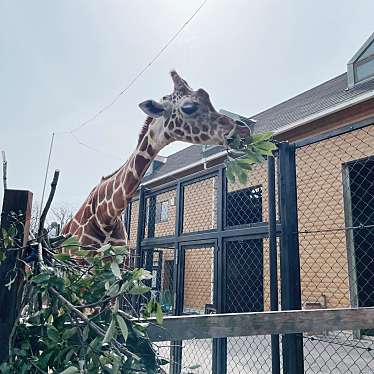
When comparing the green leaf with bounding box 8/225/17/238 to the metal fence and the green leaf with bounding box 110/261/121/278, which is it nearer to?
the green leaf with bounding box 110/261/121/278

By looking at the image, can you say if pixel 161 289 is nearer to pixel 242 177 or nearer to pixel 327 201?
pixel 242 177

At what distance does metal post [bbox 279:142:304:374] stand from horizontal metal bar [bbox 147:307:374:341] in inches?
19.2

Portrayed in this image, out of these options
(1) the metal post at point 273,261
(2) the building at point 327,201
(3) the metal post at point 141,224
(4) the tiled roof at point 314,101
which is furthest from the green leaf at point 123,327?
(4) the tiled roof at point 314,101

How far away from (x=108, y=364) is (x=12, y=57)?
4950 mm

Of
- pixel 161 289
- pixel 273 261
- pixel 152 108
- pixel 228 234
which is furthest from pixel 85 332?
pixel 161 289

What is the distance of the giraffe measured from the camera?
262 centimetres

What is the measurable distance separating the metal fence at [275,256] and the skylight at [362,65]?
1.52 metres

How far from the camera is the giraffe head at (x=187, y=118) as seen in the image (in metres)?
2.54

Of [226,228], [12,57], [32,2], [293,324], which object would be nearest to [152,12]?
[32,2]

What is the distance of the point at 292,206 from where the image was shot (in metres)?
2.10

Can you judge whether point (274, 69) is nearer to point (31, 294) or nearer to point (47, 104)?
point (47, 104)

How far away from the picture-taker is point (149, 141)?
300 centimetres

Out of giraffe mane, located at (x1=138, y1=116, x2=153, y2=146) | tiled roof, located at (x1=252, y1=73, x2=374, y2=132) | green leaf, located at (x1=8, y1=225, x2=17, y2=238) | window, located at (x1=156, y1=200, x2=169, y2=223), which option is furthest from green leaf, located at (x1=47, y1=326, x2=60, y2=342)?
window, located at (x1=156, y1=200, x2=169, y2=223)

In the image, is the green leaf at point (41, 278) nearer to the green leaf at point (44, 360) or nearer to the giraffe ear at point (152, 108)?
the green leaf at point (44, 360)
